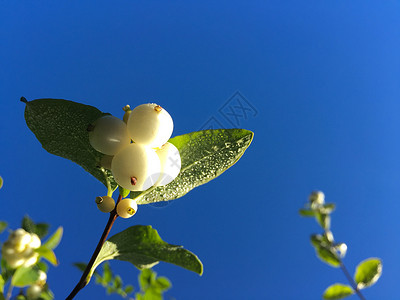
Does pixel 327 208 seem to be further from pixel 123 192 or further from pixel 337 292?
pixel 123 192

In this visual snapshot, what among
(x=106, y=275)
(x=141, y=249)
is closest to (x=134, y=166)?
(x=141, y=249)

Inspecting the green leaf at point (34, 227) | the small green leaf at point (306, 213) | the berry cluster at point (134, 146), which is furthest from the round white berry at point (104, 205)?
the small green leaf at point (306, 213)

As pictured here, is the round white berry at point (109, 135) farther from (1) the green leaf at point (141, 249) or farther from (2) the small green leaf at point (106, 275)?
(2) the small green leaf at point (106, 275)

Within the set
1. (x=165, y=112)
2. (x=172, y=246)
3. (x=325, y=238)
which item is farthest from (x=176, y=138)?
(x=325, y=238)

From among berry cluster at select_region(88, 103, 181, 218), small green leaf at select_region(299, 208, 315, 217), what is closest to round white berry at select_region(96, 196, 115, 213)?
berry cluster at select_region(88, 103, 181, 218)

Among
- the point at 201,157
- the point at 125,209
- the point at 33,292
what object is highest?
the point at 201,157

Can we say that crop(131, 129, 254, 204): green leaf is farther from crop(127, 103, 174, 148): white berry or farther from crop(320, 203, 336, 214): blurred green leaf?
crop(320, 203, 336, 214): blurred green leaf

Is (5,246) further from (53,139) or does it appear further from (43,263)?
(53,139)
